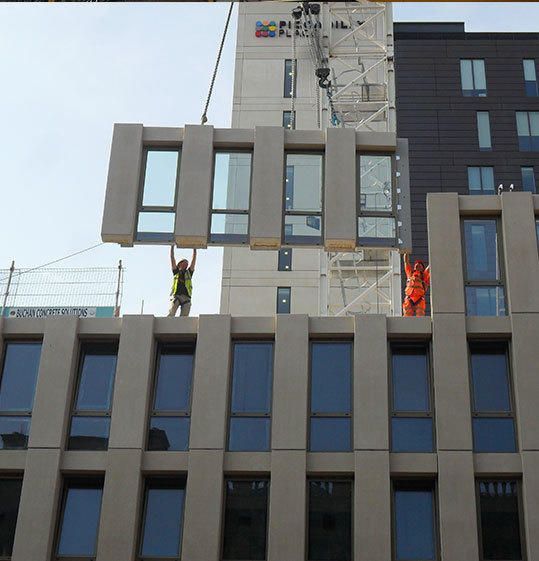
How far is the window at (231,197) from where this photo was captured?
2720cm

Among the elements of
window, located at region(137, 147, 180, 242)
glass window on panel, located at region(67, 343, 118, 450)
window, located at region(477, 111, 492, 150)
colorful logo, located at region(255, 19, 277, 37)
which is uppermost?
colorful logo, located at region(255, 19, 277, 37)

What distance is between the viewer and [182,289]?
90.5 ft

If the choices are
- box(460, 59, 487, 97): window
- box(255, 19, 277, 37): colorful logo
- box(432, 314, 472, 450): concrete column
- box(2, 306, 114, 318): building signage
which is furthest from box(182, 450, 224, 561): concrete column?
box(460, 59, 487, 97): window

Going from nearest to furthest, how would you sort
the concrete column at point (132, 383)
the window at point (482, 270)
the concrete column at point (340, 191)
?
the concrete column at point (132, 383) < the window at point (482, 270) < the concrete column at point (340, 191)

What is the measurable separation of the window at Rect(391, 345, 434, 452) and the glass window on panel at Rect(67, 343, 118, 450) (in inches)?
256

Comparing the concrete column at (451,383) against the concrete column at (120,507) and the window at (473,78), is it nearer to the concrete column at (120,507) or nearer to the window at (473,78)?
the concrete column at (120,507)

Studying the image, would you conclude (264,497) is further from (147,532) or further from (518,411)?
(518,411)

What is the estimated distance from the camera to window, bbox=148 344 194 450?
24609mm

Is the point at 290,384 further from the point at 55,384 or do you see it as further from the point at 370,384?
the point at 55,384

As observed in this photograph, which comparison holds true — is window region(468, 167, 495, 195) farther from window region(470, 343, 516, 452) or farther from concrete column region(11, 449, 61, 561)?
concrete column region(11, 449, 61, 561)

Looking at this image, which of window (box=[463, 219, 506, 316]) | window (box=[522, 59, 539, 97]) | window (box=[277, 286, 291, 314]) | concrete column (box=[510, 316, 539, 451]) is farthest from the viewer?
window (box=[522, 59, 539, 97])

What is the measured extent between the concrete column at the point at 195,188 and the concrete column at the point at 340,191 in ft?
9.75

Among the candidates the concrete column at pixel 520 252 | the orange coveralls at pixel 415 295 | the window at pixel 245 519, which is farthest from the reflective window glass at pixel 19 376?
the concrete column at pixel 520 252

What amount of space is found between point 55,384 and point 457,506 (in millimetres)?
9410
